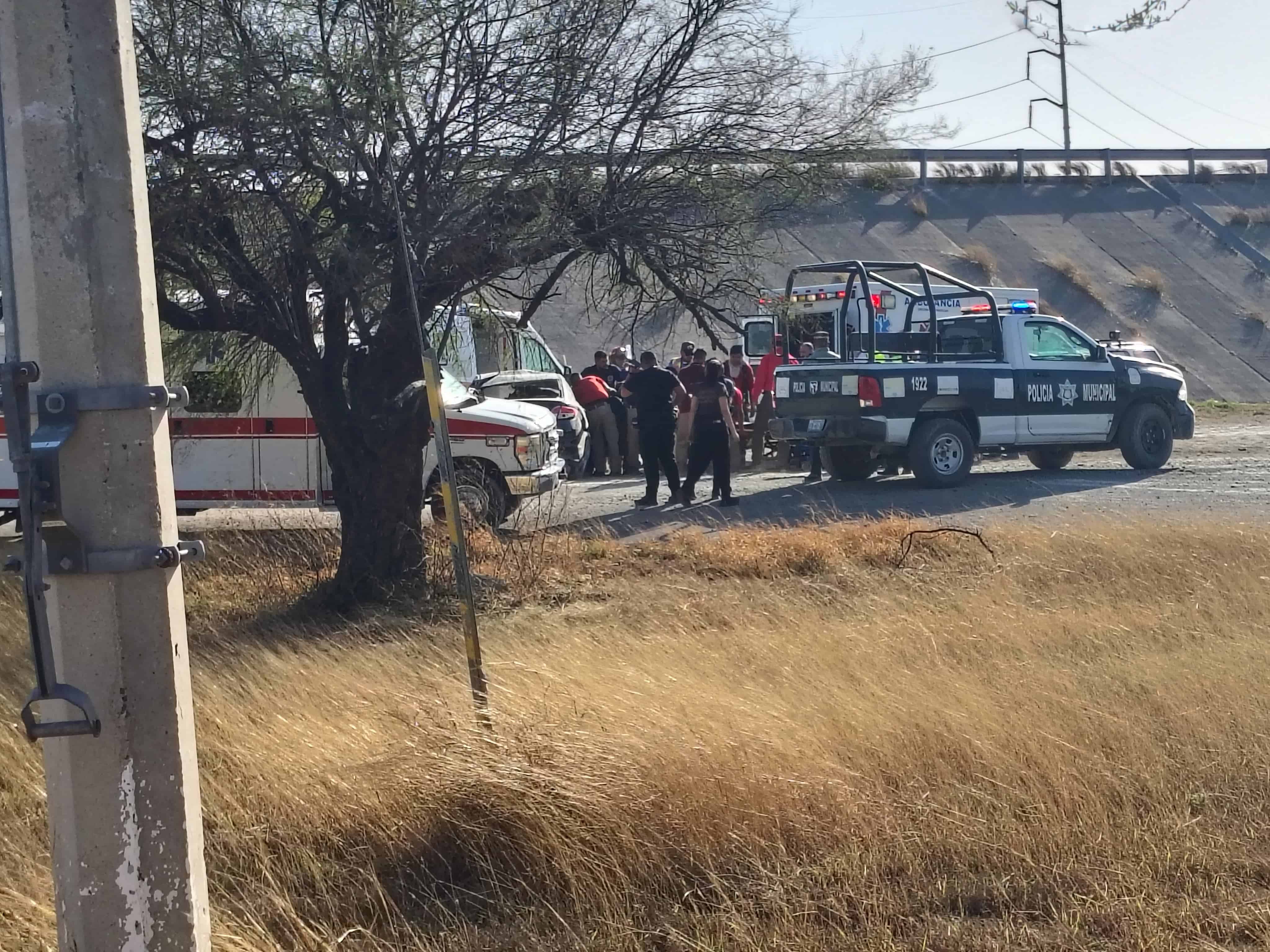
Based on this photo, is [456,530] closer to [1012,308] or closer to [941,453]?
[941,453]

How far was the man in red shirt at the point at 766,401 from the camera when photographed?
751 inches

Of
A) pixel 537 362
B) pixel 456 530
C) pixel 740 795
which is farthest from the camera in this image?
pixel 537 362

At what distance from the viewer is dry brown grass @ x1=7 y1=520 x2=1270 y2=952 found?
3959 mm

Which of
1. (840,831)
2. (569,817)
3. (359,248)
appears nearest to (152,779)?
(569,817)

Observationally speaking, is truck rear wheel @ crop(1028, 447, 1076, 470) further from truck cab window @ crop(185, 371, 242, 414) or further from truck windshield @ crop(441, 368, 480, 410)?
truck cab window @ crop(185, 371, 242, 414)

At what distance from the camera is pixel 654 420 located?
14727mm

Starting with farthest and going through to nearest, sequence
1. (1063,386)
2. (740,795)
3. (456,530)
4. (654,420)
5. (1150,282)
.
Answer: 1. (1150,282)
2. (1063,386)
3. (654,420)
4. (456,530)
5. (740,795)

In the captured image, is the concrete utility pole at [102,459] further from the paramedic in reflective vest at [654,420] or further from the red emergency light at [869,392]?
the red emergency light at [869,392]

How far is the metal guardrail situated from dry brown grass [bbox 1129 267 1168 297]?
596cm

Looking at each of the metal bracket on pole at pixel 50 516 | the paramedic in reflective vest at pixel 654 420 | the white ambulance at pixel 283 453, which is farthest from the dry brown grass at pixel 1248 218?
the metal bracket on pole at pixel 50 516

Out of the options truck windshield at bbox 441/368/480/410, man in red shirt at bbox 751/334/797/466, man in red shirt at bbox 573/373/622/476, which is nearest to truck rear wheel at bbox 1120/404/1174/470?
man in red shirt at bbox 751/334/797/466

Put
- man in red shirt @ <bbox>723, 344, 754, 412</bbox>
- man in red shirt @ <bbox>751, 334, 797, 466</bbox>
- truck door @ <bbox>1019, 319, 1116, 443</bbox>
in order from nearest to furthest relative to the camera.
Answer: truck door @ <bbox>1019, 319, 1116, 443</bbox>
man in red shirt @ <bbox>723, 344, 754, 412</bbox>
man in red shirt @ <bbox>751, 334, 797, 466</bbox>

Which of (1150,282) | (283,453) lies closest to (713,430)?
(283,453)

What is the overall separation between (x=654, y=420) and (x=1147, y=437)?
6.79 metres
